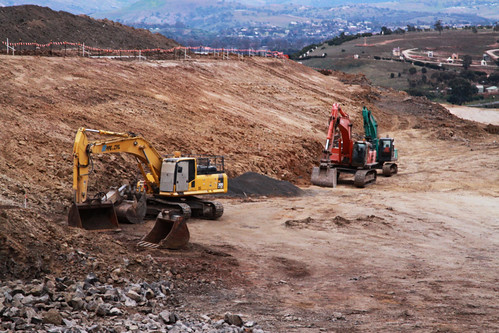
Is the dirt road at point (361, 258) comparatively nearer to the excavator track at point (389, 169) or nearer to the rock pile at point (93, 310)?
the rock pile at point (93, 310)

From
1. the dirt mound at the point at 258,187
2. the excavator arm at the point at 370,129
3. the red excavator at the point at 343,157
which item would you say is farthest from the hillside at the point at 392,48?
the dirt mound at the point at 258,187

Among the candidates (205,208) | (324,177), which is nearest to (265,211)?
(205,208)

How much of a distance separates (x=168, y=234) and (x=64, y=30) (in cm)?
4098

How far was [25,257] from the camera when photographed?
1187 centimetres

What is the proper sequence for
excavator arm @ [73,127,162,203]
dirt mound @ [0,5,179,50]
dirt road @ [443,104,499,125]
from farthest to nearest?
dirt road @ [443,104,499,125] → dirt mound @ [0,5,179,50] → excavator arm @ [73,127,162,203]

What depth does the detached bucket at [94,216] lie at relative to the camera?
1631 centimetres

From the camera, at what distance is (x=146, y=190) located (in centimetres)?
1930

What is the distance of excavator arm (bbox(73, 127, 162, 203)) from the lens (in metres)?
16.1

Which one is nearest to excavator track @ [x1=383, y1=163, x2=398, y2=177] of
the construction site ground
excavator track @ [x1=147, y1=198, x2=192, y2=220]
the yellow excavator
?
the construction site ground

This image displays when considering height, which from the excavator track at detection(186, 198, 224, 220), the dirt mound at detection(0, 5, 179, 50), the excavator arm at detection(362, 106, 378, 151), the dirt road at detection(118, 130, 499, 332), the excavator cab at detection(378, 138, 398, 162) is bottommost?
the dirt road at detection(118, 130, 499, 332)

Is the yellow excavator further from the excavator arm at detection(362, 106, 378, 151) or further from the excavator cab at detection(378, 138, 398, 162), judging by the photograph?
the excavator cab at detection(378, 138, 398, 162)

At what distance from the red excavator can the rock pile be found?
15.6 meters

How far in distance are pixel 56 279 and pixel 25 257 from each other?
0.79m

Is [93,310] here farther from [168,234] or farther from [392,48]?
[392,48]
